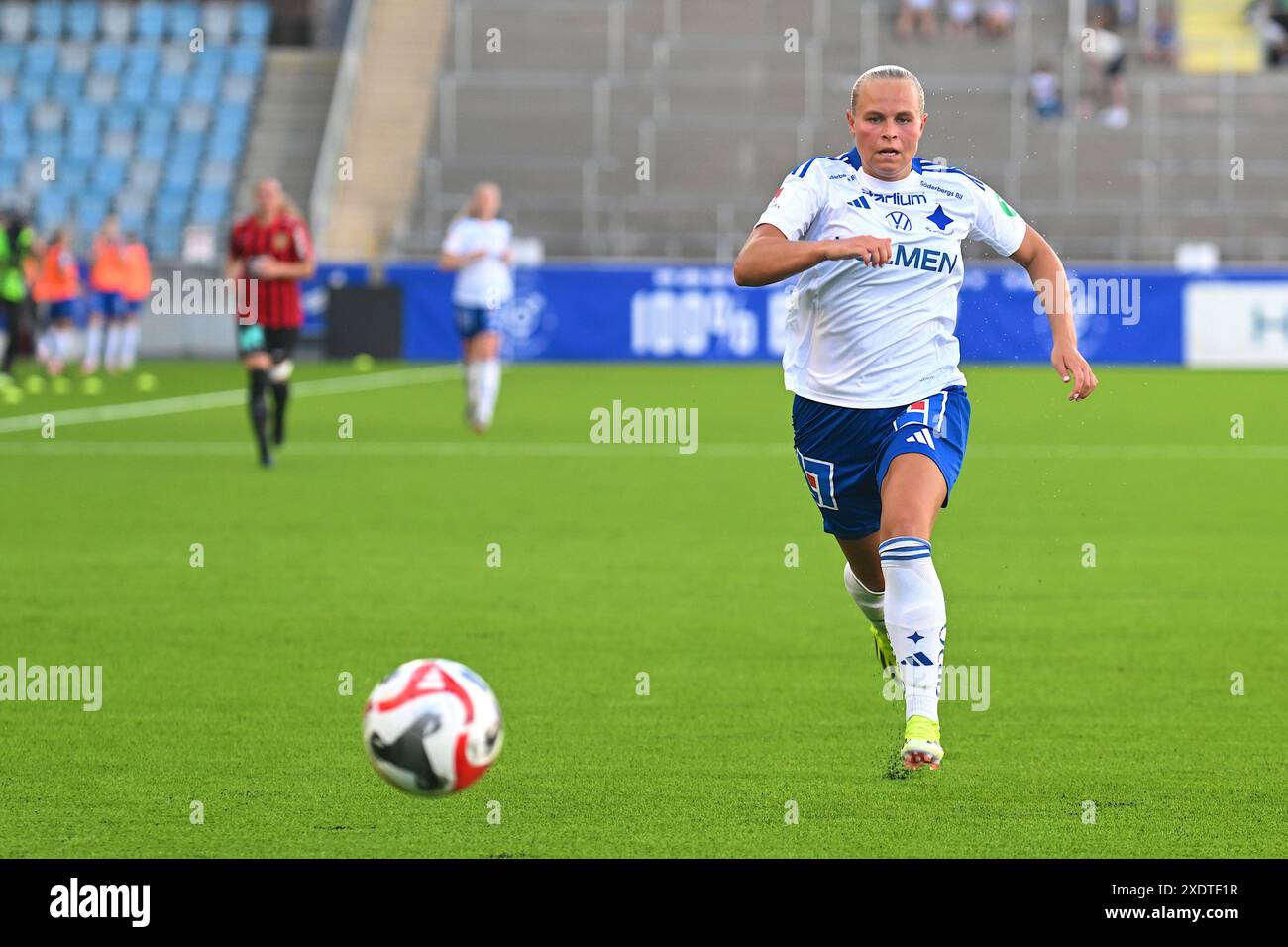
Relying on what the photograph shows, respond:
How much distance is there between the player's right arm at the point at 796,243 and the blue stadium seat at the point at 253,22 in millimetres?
37002

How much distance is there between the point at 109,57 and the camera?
42.3 meters

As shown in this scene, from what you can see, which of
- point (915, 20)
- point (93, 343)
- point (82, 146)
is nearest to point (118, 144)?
point (82, 146)

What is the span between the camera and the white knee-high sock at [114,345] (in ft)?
104

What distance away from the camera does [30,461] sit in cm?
1781

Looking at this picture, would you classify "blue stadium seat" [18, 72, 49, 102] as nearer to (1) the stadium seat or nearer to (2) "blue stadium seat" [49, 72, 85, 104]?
(2) "blue stadium seat" [49, 72, 85, 104]

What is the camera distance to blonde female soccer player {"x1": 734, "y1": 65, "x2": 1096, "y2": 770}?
22.0 ft

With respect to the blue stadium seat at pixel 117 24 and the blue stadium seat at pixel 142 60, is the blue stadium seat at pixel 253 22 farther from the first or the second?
the blue stadium seat at pixel 117 24

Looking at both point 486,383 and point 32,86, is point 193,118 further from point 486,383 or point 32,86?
point 486,383

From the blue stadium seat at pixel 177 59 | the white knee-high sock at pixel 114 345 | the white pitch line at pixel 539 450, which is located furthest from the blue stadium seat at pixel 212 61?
the white pitch line at pixel 539 450

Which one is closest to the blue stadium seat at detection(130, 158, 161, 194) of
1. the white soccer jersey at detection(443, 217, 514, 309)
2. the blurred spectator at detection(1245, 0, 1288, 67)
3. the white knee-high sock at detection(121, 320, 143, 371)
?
the white knee-high sock at detection(121, 320, 143, 371)

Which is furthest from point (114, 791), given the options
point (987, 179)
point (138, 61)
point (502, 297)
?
point (138, 61)

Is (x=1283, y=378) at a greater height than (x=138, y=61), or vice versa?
(x=138, y=61)
